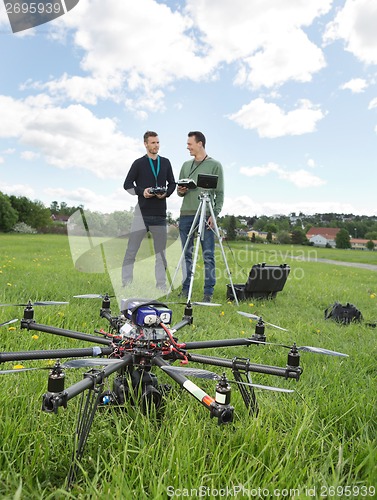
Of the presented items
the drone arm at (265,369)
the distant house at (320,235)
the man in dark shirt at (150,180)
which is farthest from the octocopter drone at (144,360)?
the distant house at (320,235)

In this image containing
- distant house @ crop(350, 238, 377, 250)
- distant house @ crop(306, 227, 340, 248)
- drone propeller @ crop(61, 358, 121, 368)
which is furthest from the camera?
distant house @ crop(306, 227, 340, 248)

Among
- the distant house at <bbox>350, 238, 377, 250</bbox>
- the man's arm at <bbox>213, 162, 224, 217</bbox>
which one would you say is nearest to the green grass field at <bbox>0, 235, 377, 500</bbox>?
the man's arm at <bbox>213, 162, 224, 217</bbox>

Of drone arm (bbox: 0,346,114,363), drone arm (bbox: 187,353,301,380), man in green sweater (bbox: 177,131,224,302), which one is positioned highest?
man in green sweater (bbox: 177,131,224,302)

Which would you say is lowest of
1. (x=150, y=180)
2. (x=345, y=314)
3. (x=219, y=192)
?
(x=345, y=314)

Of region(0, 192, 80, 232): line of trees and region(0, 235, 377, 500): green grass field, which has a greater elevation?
region(0, 192, 80, 232): line of trees

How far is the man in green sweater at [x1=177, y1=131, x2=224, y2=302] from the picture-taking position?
20.3 feet

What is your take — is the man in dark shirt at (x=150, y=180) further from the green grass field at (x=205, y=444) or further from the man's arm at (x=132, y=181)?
the green grass field at (x=205, y=444)

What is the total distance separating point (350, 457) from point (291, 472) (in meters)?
0.37

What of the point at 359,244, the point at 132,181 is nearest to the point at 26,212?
the point at 359,244

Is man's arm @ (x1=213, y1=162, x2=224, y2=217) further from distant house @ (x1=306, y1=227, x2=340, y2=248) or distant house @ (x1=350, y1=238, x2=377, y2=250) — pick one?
distant house @ (x1=306, y1=227, x2=340, y2=248)

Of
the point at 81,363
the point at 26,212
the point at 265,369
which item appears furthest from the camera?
the point at 26,212

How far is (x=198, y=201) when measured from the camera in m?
6.39

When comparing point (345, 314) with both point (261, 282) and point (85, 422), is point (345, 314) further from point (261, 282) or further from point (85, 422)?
point (85, 422)

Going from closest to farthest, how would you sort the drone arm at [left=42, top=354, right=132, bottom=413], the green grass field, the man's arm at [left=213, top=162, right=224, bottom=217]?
the drone arm at [left=42, top=354, right=132, bottom=413]
the green grass field
the man's arm at [left=213, top=162, right=224, bottom=217]
